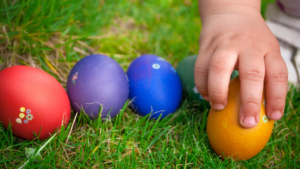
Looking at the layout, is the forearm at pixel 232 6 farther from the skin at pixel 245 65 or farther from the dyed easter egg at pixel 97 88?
the dyed easter egg at pixel 97 88

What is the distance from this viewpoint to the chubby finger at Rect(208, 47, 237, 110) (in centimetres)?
125

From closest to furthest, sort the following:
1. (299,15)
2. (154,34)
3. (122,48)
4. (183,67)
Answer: (183,67) → (299,15) → (122,48) → (154,34)

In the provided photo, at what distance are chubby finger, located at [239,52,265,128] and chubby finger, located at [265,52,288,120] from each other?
0.18 ft

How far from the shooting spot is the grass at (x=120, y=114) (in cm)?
133

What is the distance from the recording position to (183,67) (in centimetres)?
185

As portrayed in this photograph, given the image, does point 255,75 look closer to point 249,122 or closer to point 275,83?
point 275,83

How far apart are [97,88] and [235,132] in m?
0.88

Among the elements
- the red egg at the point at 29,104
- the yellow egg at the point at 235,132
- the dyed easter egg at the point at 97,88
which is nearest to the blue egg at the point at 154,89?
the dyed easter egg at the point at 97,88

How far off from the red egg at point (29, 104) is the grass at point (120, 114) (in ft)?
0.24

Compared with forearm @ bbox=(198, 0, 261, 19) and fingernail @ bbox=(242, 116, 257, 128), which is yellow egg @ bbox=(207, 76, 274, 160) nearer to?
fingernail @ bbox=(242, 116, 257, 128)

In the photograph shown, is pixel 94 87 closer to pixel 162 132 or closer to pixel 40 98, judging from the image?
pixel 40 98

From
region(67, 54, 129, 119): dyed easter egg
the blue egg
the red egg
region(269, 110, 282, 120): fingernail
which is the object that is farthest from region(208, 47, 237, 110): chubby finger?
the red egg

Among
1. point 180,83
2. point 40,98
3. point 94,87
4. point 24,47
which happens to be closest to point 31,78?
point 40,98

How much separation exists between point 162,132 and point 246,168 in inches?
22.1
